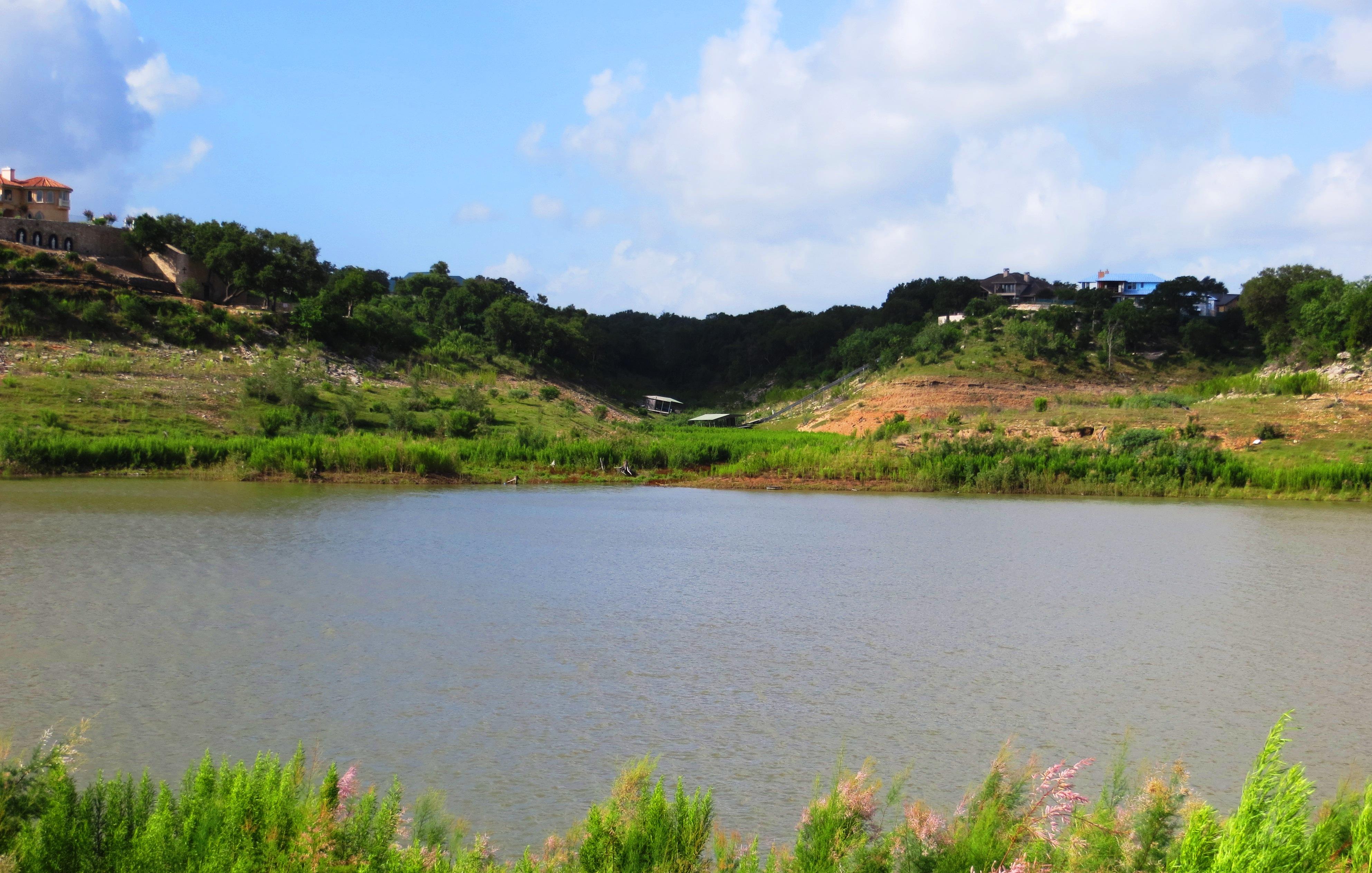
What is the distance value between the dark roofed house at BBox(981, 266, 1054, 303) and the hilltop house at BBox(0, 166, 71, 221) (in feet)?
236

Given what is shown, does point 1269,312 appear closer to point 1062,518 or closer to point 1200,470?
point 1200,470

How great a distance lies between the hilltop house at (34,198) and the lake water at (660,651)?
4592 centimetres

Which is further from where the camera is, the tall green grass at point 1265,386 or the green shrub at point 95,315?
the green shrub at point 95,315

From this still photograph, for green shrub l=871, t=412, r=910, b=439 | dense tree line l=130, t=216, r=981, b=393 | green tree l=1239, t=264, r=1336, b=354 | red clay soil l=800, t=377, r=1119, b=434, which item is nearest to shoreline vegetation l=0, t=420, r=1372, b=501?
green shrub l=871, t=412, r=910, b=439

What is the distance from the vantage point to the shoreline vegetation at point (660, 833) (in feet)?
16.5

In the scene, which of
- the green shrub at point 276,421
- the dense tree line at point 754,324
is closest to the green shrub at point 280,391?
the green shrub at point 276,421

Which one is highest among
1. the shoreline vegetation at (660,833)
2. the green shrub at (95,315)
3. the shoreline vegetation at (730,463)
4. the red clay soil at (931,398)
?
the green shrub at (95,315)

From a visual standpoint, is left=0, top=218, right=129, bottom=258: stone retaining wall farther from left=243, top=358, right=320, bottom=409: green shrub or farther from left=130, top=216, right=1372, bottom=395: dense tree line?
left=243, top=358, right=320, bottom=409: green shrub

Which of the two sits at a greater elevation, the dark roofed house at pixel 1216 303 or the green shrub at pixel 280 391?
the dark roofed house at pixel 1216 303

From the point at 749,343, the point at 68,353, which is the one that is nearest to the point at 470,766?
the point at 68,353

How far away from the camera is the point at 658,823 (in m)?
5.45

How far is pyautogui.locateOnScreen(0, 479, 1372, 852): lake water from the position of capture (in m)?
7.81

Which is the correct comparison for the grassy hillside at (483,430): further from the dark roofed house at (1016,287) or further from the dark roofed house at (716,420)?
the dark roofed house at (1016,287)

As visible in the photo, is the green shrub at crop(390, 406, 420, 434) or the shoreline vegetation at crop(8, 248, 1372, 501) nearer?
the shoreline vegetation at crop(8, 248, 1372, 501)
